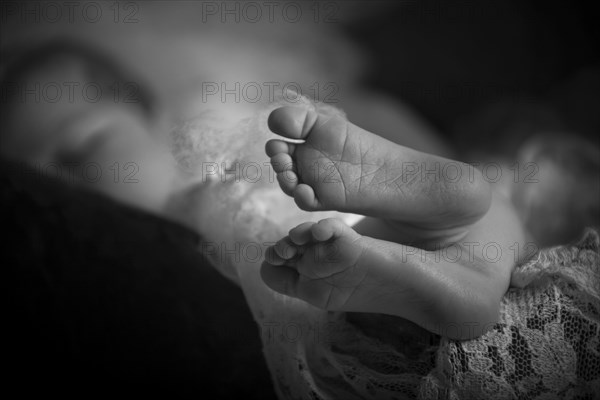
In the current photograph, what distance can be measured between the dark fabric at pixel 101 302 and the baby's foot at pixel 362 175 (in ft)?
0.86

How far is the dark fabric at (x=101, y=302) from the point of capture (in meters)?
0.79

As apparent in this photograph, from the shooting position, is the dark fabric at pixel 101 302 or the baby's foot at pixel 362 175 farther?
the dark fabric at pixel 101 302

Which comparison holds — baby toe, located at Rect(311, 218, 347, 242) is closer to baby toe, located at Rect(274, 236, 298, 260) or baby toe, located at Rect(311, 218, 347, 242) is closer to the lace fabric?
baby toe, located at Rect(274, 236, 298, 260)

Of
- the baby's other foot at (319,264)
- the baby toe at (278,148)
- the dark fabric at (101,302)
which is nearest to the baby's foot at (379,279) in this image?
the baby's other foot at (319,264)

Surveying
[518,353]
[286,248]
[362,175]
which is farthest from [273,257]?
[518,353]

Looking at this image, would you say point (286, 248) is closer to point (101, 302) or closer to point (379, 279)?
point (379, 279)

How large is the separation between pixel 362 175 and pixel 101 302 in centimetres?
45

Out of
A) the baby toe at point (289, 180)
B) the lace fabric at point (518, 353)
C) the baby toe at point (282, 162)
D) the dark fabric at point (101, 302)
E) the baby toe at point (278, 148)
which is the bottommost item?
the dark fabric at point (101, 302)

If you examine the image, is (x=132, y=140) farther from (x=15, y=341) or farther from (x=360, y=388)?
(x=360, y=388)

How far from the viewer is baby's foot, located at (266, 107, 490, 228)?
61 cm

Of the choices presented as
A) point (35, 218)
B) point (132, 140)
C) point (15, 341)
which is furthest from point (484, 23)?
point (15, 341)

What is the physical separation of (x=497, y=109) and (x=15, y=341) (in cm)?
95

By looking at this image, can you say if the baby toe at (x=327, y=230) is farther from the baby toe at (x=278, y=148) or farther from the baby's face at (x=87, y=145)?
the baby's face at (x=87, y=145)

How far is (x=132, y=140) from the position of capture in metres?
0.79
